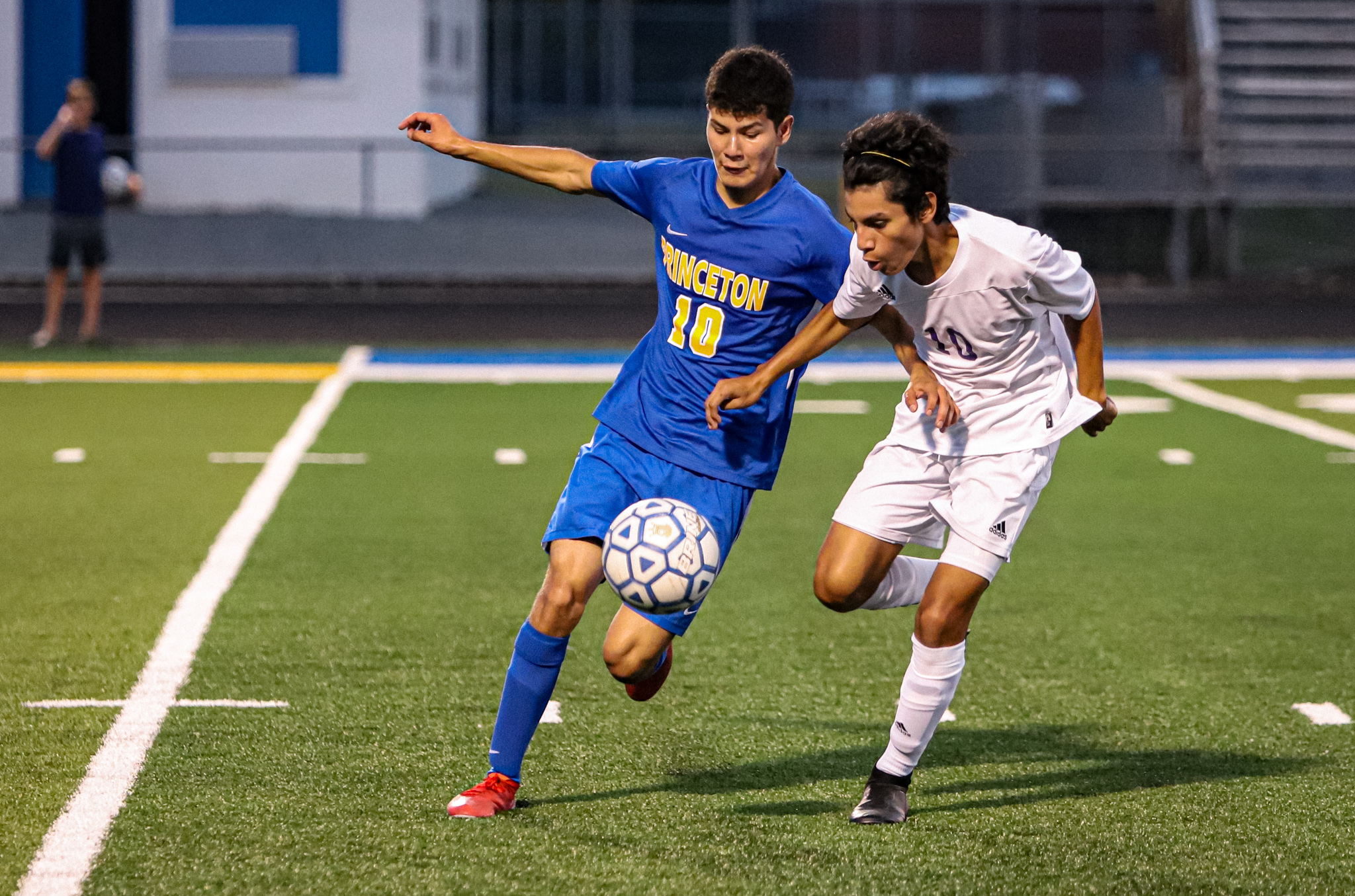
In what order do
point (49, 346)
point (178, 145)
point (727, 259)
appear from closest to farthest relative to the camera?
1. point (727, 259)
2. point (49, 346)
3. point (178, 145)

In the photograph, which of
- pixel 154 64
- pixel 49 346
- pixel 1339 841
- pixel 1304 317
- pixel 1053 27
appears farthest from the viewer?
pixel 1053 27

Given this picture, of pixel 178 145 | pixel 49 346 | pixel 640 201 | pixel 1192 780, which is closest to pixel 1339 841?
pixel 1192 780

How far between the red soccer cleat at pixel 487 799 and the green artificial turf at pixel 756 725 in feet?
0.16

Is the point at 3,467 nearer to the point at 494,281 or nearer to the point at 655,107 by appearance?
A: the point at 494,281

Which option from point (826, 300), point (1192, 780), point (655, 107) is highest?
point (655, 107)

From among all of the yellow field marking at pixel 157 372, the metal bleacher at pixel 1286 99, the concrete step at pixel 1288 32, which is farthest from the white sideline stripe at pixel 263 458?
the concrete step at pixel 1288 32

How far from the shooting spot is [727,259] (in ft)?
16.7

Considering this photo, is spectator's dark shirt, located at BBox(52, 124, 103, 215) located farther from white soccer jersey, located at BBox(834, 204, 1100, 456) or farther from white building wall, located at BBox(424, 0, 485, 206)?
white soccer jersey, located at BBox(834, 204, 1100, 456)

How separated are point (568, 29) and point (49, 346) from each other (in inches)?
791

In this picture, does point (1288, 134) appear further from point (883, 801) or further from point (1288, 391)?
point (883, 801)

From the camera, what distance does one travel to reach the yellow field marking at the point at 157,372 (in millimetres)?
14805

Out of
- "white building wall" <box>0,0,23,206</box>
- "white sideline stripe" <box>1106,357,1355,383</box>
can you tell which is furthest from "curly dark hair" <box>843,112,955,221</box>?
"white building wall" <box>0,0,23,206</box>

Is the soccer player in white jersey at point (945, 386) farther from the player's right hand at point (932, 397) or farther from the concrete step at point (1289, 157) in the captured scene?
the concrete step at point (1289, 157)

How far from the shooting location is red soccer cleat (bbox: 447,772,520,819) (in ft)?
15.7
